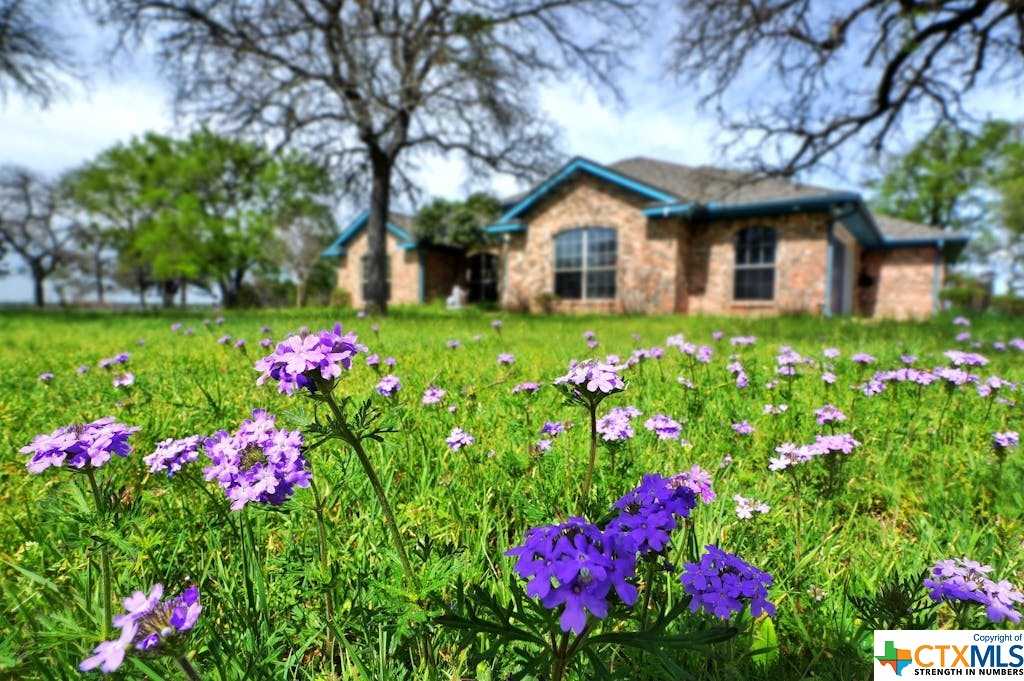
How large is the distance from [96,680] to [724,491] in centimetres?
190

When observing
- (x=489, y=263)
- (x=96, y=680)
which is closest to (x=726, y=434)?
(x=96, y=680)

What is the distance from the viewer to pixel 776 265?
14.7 metres

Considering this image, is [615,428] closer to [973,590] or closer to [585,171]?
[973,590]

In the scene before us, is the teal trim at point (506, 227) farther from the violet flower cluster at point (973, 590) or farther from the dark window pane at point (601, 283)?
the violet flower cluster at point (973, 590)

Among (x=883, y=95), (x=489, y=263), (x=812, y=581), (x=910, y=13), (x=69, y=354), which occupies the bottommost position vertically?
(x=812, y=581)

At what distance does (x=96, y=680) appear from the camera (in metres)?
1.00

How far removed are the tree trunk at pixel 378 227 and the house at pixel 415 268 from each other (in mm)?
9056

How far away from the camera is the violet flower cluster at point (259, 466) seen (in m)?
1.04

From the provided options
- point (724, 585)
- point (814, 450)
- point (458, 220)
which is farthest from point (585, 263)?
point (724, 585)

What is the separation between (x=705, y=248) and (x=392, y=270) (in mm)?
15427

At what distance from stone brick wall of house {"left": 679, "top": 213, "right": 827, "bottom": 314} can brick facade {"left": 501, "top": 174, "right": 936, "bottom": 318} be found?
0.09 ft

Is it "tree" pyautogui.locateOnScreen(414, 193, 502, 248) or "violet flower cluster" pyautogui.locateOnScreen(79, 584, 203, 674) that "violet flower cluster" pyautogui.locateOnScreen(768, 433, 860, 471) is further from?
"tree" pyautogui.locateOnScreen(414, 193, 502, 248)

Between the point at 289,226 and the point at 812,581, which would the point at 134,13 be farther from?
the point at 289,226

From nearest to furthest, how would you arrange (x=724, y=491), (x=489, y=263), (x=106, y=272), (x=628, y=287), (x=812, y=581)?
(x=812, y=581), (x=724, y=491), (x=628, y=287), (x=489, y=263), (x=106, y=272)
